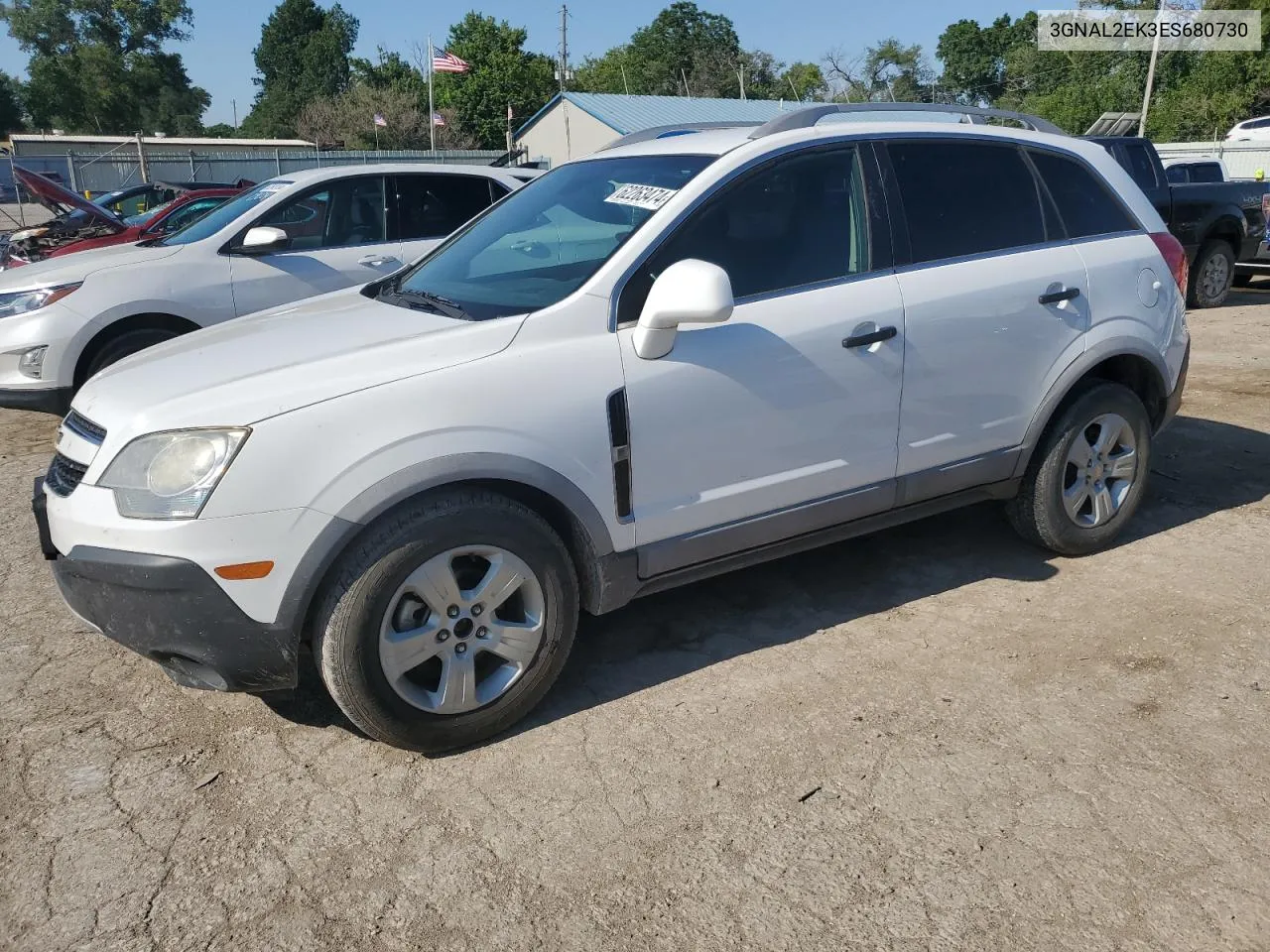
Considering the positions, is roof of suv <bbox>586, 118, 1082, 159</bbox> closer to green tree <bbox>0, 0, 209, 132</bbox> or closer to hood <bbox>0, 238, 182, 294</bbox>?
hood <bbox>0, 238, 182, 294</bbox>

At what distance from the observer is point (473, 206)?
7535 mm

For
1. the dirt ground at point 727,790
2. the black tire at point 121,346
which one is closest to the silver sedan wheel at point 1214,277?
the dirt ground at point 727,790

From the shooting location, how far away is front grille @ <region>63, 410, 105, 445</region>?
2.99 metres

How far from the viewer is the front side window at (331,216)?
7.00m

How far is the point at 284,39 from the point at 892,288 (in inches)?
4204

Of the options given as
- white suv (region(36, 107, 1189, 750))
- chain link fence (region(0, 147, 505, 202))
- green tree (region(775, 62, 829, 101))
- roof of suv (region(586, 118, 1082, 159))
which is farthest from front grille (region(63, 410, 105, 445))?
green tree (region(775, 62, 829, 101))

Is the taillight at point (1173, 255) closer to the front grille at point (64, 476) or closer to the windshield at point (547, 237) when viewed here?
the windshield at point (547, 237)

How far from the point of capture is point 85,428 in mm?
3105

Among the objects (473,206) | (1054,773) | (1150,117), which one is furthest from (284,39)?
Result: (1054,773)

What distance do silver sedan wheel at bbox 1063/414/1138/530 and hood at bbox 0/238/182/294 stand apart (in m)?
5.59

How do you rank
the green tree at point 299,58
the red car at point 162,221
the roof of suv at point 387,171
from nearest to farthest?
the roof of suv at point 387,171 < the red car at point 162,221 < the green tree at point 299,58

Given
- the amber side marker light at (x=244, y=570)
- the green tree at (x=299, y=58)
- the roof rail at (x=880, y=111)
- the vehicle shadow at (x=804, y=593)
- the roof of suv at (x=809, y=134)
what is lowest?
the vehicle shadow at (x=804, y=593)

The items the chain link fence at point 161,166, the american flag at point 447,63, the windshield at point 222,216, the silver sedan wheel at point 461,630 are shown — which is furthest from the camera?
the american flag at point 447,63

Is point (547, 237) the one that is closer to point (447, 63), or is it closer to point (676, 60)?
point (447, 63)
